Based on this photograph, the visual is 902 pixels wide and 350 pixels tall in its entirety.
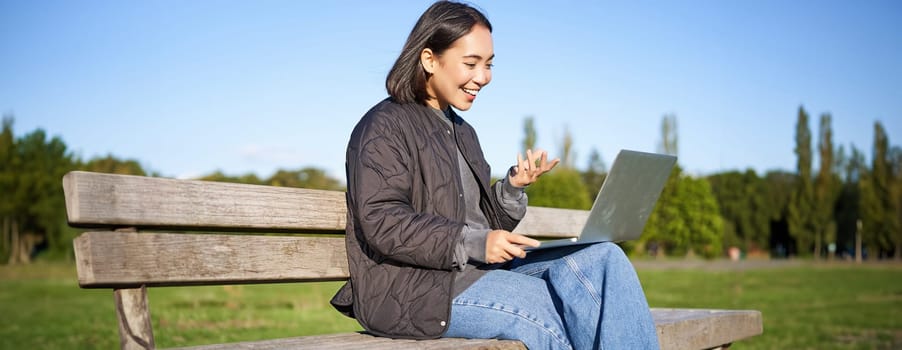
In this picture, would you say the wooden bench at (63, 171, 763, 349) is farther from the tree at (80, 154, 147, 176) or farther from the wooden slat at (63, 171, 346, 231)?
the tree at (80, 154, 147, 176)

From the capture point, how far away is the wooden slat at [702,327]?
2.99 metres

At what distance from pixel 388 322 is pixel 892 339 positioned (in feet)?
29.4

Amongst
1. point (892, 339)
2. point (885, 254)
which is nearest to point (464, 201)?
point (892, 339)

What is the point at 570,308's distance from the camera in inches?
102

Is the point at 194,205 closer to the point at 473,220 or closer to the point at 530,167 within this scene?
the point at 473,220

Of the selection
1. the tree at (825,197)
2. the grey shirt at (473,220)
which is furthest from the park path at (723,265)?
the grey shirt at (473,220)

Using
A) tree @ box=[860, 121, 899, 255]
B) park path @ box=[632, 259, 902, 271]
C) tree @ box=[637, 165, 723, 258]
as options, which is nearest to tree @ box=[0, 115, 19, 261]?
park path @ box=[632, 259, 902, 271]

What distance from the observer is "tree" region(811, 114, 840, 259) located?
62778mm

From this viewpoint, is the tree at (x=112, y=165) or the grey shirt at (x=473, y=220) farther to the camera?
the tree at (x=112, y=165)

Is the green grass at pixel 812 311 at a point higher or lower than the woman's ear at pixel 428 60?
lower

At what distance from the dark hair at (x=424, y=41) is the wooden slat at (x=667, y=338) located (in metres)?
0.82

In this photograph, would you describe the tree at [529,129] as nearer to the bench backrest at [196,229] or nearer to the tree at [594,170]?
the tree at [594,170]

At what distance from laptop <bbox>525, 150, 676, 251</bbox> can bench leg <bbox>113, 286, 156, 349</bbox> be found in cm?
119

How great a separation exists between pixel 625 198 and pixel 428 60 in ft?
2.63
